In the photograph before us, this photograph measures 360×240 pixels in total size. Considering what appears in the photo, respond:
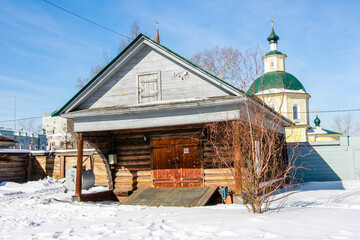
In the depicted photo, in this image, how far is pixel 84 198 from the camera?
12516 mm

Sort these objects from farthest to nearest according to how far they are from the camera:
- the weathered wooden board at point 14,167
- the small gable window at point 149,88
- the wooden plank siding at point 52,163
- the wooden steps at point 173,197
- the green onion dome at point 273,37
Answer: the green onion dome at point 273,37 < the wooden plank siding at point 52,163 < the weathered wooden board at point 14,167 < the small gable window at point 149,88 < the wooden steps at point 173,197

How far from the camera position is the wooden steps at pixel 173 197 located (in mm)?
10797

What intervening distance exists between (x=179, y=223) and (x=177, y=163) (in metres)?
6.04

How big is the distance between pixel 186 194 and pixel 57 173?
12603 millimetres

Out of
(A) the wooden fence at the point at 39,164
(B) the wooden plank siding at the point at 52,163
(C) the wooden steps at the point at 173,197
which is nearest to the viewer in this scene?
(C) the wooden steps at the point at 173,197

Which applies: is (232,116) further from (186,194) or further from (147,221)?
(147,221)

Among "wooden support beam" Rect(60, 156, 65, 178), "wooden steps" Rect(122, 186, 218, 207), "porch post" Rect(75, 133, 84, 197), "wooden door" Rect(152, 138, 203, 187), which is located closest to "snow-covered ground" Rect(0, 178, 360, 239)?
"wooden steps" Rect(122, 186, 218, 207)

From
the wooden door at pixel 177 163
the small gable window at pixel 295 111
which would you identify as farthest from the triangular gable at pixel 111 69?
the small gable window at pixel 295 111

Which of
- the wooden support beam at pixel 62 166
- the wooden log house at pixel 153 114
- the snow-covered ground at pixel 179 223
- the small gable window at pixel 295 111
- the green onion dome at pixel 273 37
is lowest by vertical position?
the snow-covered ground at pixel 179 223

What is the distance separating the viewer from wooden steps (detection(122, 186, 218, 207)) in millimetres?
10797

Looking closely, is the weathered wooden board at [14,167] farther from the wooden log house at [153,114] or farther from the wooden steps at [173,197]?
the wooden steps at [173,197]

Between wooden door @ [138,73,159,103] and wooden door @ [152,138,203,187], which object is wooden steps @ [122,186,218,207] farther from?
wooden door @ [138,73,159,103]

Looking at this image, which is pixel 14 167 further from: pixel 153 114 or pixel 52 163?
pixel 153 114

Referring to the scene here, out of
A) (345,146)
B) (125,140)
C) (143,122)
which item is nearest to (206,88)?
(143,122)
